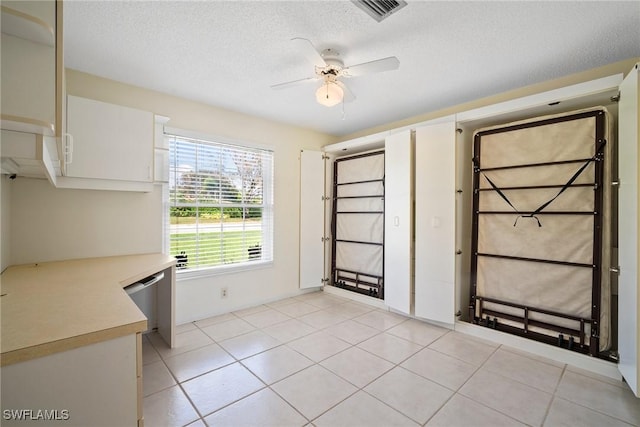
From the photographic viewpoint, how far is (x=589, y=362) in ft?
7.13

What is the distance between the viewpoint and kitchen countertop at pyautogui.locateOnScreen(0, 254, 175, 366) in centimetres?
85

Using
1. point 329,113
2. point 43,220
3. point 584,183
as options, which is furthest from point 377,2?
point 43,220

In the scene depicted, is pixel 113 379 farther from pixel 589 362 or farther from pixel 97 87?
pixel 589 362

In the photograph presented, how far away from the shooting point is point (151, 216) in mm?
2887

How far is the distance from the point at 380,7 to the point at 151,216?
2774 millimetres

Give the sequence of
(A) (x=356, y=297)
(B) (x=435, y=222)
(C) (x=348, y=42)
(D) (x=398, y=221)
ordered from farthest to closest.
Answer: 1. (A) (x=356, y=297)
2. (D) (x=398, y=221)
3. (B) (x=435, y=222)
4. (C) (x=348, y=42)

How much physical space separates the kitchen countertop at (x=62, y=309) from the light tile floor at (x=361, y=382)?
886mm

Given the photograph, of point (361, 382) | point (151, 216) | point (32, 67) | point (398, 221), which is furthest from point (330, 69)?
point (361, 382)

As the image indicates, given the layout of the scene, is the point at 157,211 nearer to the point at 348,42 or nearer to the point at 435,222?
the point at 348,42

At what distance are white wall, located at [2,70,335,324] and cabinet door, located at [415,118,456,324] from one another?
5.89 ft

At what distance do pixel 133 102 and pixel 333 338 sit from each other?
311 cm

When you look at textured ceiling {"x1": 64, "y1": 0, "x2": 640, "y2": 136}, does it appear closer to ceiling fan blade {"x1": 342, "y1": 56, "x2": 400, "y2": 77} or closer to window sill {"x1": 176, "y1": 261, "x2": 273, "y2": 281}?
ceiling fan blade {"x1": 342, "y1": 56, "x2": 400, "y2": 77}

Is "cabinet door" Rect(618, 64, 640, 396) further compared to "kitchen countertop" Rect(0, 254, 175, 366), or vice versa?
"cabinet door" Rect(618, 64, 640, 396)

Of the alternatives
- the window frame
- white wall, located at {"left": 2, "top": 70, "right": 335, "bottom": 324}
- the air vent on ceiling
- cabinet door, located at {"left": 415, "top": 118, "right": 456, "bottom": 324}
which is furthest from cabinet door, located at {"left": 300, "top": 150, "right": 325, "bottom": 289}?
the air vent on ceiling
